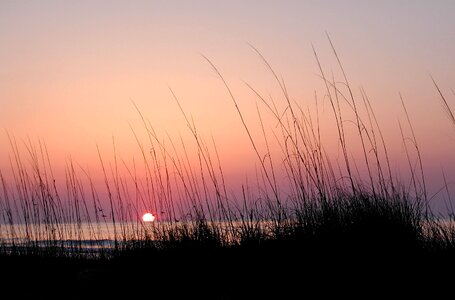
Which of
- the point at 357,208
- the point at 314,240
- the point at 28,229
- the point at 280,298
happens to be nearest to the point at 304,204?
the point at 357,208

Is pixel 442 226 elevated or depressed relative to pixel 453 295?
elevated

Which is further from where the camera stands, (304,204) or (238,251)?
(304,204)

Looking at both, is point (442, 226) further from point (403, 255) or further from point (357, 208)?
point (403, 255)

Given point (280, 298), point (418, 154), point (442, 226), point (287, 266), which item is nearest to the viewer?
point (280, 298)

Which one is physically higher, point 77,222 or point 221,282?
point 77,222

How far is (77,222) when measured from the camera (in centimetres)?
472

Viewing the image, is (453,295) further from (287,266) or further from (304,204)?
(304,204)

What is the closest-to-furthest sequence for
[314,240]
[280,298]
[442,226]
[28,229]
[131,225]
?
1. [280,298]
2. [314,240]
3. [442,226]
4. [131,225]
5. [28,229]

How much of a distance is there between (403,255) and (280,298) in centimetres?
68

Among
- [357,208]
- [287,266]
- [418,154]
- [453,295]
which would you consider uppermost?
[418,154]

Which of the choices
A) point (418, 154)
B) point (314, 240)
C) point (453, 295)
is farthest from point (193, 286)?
point (418, 154)

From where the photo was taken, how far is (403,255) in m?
2.59

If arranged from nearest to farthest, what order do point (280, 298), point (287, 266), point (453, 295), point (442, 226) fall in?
point (453, 295), point (280, 298), point (287, 266), point (442, 226)

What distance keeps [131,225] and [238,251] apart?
135 cm
